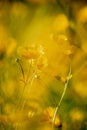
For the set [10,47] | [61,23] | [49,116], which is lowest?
[49,116]

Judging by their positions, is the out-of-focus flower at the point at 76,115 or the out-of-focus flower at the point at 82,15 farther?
the out-of-focus flower at the point at 82,15

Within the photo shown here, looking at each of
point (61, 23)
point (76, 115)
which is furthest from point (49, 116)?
point (61, 23)

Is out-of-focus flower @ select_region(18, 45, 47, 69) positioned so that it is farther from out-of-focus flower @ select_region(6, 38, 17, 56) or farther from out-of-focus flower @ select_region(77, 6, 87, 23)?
out-of-focus flower @ select_region(77, 6, 87, 23)

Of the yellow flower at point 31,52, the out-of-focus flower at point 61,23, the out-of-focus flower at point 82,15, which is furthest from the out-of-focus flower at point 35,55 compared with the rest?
the out-of-focus flower at point 82,15

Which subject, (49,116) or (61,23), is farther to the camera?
(61,23)

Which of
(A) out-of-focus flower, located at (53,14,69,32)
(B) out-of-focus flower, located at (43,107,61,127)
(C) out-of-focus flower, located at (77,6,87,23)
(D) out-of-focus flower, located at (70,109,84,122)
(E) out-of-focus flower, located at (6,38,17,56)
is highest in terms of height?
(C) out-of-focus flower, located at (77,6,87,23)

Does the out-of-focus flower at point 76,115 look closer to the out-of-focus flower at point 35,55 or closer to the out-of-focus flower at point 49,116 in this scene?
the out-of-focus flower at point 49,116

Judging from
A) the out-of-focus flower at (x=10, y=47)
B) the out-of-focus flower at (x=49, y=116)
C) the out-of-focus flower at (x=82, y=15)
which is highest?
the out-of-focus flower at (x=82, y=15)

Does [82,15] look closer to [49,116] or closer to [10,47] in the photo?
[10,47]

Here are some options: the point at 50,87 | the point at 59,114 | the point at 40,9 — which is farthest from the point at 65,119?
the point at 40,9

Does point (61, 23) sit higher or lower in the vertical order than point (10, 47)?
higher

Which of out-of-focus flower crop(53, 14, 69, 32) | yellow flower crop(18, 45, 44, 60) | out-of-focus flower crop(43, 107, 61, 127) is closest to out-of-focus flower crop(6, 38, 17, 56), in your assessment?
yellow flower crop(18, 45, 44, 60)
